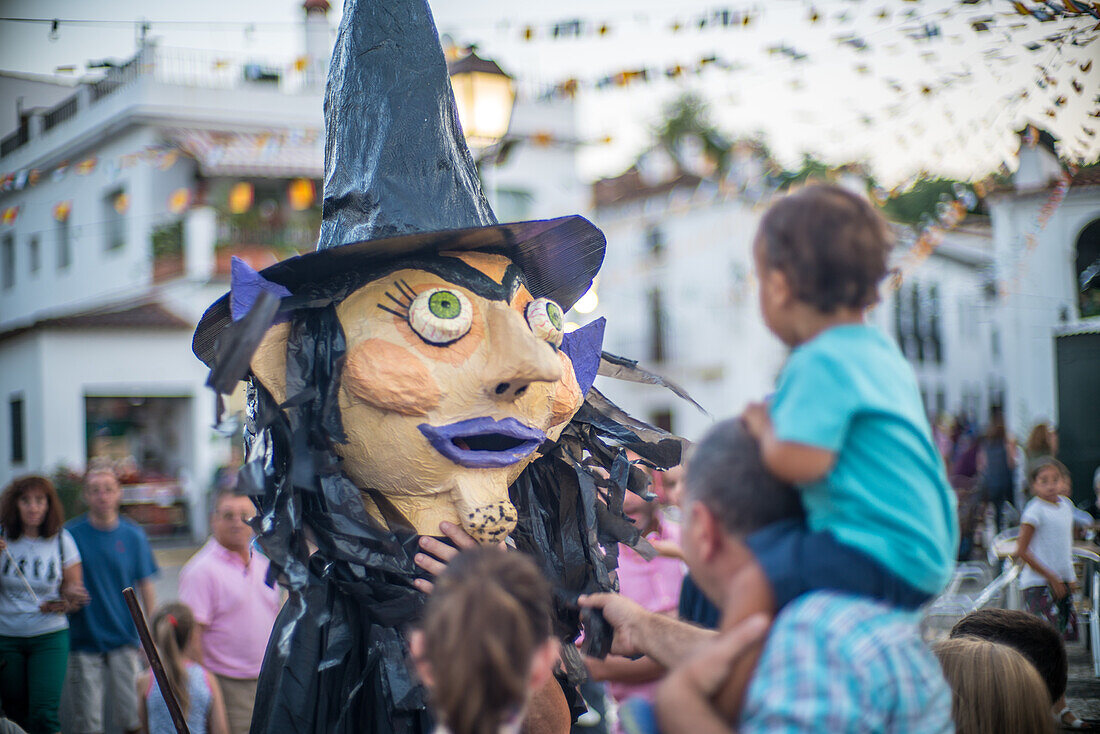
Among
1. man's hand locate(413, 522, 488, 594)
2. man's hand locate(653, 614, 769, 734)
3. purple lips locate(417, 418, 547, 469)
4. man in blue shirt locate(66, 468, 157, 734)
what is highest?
purple lips locate(417, 418, 547, 469)

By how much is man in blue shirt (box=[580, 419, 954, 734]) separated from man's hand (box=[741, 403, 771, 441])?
3 cm

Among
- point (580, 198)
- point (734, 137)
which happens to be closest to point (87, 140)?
point (580, 198)

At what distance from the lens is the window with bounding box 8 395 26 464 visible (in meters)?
14.5

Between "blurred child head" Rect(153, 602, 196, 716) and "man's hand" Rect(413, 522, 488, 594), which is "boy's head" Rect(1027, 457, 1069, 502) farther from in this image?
"blurred child head" Rect(153, 602, 196, 716)

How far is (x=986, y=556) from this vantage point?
9.78 meters

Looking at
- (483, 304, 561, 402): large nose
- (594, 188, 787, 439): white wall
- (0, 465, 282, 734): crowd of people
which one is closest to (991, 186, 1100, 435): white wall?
(594, 188, 787, 439): white wall

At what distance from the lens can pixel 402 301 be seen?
274 cm

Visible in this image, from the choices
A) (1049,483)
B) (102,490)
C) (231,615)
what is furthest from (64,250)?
(1049,483)

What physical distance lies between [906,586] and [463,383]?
4.66 feet

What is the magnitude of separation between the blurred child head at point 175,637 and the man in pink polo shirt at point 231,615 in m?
0.14

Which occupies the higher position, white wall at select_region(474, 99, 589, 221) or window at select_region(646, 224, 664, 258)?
white wall at select_region(474, 99, 589, 221)

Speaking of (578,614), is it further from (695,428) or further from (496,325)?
(695,428)

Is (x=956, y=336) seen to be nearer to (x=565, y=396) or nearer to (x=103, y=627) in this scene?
(x=103, y=627)

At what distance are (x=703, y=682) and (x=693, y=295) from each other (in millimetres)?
19060
